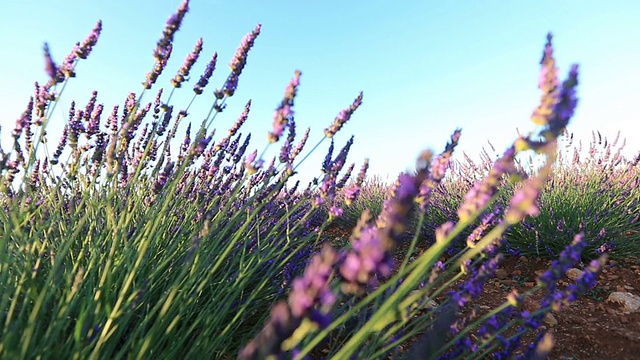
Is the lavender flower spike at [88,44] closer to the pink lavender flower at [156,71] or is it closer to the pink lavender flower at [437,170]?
the pink lavender flower at [156,71]

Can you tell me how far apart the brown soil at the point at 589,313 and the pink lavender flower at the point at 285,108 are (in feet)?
4.92

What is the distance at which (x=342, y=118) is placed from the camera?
1.73m

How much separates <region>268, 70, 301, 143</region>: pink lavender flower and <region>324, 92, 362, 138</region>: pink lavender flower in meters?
0.29

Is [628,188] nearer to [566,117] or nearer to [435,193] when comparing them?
[435,193]

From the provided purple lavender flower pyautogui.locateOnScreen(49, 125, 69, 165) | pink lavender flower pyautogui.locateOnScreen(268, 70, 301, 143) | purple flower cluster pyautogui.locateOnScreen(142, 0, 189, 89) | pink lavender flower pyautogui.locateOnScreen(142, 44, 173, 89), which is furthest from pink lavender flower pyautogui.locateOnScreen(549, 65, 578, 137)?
purple lavender flower pyautogui.locateOnScreen(49, 125, 69, 165)

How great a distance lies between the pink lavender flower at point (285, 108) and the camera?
1.45 metres

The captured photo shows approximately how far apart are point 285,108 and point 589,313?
2858 mm

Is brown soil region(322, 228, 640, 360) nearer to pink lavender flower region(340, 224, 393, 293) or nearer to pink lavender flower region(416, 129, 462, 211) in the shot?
pink lavender flower region(416, 129, 462, 211)

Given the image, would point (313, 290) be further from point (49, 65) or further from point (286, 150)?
point (49, 65)

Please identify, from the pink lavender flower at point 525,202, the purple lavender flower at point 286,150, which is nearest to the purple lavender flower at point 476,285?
the pink lavender flower at point 525,202

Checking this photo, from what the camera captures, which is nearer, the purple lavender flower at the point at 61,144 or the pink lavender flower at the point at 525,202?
the pink lavender flower at the point at 525,202

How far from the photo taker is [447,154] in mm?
1299

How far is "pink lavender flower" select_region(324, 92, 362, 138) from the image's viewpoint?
5.66 feet

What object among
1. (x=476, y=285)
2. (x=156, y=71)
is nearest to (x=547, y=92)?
(x=476, y=285)
